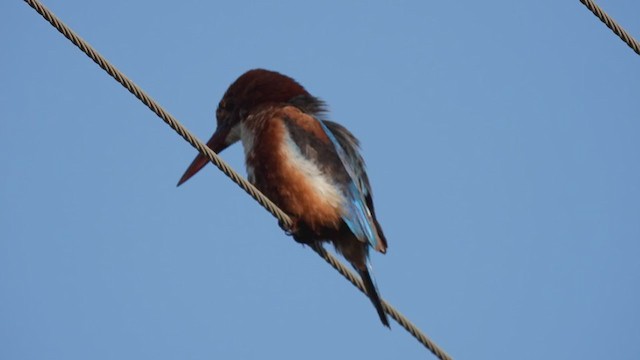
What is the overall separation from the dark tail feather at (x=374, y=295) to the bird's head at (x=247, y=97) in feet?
4.87

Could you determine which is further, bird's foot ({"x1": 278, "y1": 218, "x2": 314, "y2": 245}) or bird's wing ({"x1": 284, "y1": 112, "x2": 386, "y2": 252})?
bird's foot ({"x1": 278, "y1": 218, "x2": 314, "y2": 245})

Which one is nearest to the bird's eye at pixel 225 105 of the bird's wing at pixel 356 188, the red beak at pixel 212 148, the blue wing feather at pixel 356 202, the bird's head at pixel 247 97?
the bird's head at pixel 247 97

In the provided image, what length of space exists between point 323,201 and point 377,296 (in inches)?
24.0

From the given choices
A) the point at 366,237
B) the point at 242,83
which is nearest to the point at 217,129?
the point at 242,83

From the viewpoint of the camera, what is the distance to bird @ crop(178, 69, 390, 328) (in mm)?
5027

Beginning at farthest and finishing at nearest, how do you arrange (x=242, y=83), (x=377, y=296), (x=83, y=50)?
1. (x=242, y=83)
2. (x=377, y=296)
3. (x=83, y=50)

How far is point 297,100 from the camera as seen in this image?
19.8ft

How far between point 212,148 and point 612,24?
10.4ft

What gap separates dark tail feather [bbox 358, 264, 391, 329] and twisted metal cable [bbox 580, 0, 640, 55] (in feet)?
5.19

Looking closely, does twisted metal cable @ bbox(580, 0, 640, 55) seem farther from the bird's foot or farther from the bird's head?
the bird's head

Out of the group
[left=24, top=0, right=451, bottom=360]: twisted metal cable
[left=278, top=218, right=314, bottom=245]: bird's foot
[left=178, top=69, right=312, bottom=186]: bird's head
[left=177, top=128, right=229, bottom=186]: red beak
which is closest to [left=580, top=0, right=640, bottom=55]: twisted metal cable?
[left=24, top=0, right=451, bottom=360]: twisted metal cable

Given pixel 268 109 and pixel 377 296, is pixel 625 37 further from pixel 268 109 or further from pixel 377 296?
pixel 268 109

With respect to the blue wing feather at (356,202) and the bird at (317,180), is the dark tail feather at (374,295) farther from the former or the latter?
the blue wing feather at (356,202)

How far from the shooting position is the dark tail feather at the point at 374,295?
462 cm
